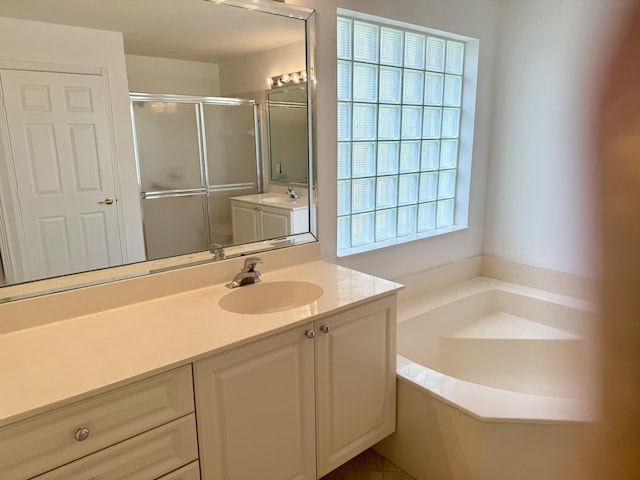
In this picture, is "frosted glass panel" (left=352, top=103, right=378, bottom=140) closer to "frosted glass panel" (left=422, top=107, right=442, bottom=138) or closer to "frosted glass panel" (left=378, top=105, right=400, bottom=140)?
"frosted glass panel" (left=378, top=105, right=400, bottom=140)

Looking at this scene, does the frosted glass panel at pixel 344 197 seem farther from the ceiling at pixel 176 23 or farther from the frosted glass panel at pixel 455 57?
the frosted glass panel at pixel 455 57

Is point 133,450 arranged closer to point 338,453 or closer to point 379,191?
point 338,453

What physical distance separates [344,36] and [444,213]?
4.21 feet

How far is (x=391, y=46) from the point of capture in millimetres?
2252

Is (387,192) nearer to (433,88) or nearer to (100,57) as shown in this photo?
(433,88)

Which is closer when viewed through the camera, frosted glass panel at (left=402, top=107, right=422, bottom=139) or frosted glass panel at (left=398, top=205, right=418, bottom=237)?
frosted glass panel at (left=402, top=107, right=422, bottom=139)

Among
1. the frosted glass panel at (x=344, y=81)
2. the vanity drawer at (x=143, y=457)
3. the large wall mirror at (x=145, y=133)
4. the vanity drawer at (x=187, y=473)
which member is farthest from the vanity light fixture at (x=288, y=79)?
the vanity drawer at (x=187, y=473)

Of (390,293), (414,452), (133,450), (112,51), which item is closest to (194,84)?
(112,51)

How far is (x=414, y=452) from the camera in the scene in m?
1.70

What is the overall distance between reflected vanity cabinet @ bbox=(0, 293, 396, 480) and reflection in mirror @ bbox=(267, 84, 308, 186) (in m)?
0.68

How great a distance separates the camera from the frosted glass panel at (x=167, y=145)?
4.62 feet

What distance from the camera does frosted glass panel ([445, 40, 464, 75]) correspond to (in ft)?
8.26

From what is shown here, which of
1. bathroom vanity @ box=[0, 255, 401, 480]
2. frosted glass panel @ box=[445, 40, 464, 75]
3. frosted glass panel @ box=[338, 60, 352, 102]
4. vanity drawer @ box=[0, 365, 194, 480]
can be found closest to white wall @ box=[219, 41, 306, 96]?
frosted glass panel @ box=[338, 60, 352, 102]

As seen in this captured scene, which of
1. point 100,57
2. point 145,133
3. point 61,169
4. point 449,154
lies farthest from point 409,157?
point 61,169
